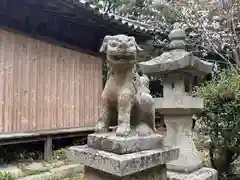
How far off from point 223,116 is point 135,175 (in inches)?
118

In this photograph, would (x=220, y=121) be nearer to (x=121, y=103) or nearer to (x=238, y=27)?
(x=121, y=103)

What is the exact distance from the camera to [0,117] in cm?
531

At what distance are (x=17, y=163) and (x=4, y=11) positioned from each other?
3.24 m

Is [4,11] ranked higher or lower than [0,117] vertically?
higher

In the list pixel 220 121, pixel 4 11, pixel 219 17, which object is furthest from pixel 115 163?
pixel 219 17

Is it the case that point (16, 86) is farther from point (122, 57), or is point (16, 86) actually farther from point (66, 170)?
point (122, 57)

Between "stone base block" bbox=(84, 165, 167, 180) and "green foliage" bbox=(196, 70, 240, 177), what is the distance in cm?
254

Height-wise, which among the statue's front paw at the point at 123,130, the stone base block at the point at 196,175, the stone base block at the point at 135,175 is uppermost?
the statue's front paw at the point at 123,130

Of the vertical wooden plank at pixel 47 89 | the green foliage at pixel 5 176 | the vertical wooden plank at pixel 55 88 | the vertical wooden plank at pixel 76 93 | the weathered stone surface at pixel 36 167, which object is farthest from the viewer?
the vertical wooden plank at pixel 76 93

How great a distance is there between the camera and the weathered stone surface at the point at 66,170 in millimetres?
5341

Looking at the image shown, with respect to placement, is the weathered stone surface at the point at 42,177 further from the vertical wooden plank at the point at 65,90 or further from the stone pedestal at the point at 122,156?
the stone pedestal at the point at 122,156

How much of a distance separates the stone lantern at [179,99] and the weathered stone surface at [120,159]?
1398mm

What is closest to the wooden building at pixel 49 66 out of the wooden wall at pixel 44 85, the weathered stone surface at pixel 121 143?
the wooden wall at pixel 44 85

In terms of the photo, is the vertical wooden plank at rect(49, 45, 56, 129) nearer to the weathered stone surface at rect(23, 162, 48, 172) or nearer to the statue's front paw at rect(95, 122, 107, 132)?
the weathered stone surface at rect(23, 162, 48, 172)
